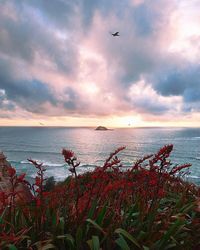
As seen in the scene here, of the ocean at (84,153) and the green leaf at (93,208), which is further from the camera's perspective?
the ocean at (84,153)

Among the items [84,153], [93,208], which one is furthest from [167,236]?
[84,153]

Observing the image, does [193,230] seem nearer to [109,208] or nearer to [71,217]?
[109,208]

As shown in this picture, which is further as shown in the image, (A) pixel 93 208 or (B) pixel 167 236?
(A) pixel 93 208

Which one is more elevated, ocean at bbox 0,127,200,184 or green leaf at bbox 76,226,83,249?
green leaf at bbox 76,226,83,249

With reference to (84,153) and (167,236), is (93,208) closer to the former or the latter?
(167,236)

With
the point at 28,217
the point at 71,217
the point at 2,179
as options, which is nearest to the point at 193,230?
the point at 71,217

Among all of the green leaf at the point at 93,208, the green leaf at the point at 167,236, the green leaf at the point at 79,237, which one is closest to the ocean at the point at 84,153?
the green leaf at the point at 93,208

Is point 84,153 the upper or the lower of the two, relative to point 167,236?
lower

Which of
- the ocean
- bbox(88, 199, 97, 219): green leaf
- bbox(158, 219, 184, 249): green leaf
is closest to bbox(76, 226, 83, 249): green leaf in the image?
bbox(88, 199, 97, 219): green leaf

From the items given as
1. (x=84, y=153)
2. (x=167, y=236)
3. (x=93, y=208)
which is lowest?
(x=84, y=153)

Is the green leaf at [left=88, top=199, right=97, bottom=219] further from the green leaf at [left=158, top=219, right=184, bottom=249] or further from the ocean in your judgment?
the ocean

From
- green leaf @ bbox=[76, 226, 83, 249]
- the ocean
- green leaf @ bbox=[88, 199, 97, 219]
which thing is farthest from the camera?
the ocean

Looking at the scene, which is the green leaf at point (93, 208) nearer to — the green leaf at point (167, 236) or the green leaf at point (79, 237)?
the green leaf at point (79, 237)

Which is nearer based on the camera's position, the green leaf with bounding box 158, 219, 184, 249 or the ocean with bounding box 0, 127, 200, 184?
the green leaf with bounding box 158, 219, 184, 249
